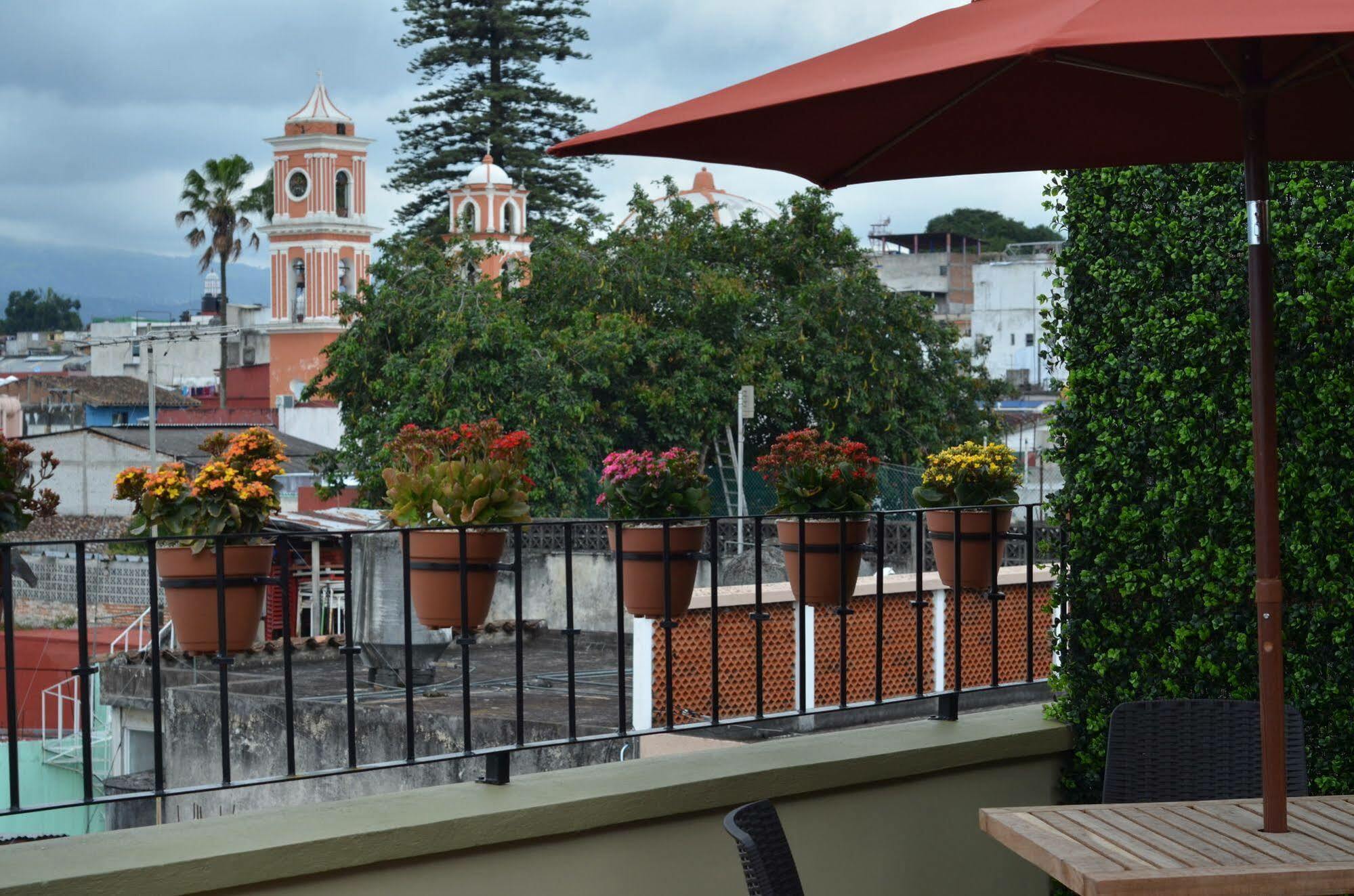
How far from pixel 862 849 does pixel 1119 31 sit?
89.2 inches

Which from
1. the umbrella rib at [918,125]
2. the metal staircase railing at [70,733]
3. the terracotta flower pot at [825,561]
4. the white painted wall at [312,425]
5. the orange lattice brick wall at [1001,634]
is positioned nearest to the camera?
the umbrella rib at [918,125]

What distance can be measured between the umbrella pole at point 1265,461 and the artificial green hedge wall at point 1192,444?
98 cm

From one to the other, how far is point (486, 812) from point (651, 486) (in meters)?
1.39

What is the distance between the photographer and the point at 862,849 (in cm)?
371

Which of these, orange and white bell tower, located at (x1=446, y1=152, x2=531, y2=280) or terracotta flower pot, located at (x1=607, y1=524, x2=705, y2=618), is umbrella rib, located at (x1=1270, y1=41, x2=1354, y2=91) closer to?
terracotta flower pot, located at (x1=607, y1=524, x2=705, y2=618)

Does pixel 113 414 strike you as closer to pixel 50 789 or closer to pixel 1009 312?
pixel 1009 312

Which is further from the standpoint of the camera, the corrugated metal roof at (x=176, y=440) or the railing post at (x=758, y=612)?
the corrugated metal roof at (x=176, y=440)

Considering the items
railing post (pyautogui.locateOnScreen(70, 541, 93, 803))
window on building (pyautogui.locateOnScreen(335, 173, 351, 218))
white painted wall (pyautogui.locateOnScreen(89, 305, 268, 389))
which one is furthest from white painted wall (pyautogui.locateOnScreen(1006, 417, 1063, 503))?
white painted wall (pyautogui.locateOnScreen(89, 305, 268, 389))

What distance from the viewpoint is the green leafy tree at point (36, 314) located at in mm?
108938

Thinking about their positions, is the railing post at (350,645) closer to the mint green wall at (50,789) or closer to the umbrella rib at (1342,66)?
the umbrella rib at (1342,66)

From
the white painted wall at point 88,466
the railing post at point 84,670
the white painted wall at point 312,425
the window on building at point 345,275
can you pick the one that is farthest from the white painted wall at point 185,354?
the railing post at point 84,670

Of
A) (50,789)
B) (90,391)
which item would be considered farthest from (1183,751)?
(90,391)

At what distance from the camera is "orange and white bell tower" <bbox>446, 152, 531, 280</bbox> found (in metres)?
40.6

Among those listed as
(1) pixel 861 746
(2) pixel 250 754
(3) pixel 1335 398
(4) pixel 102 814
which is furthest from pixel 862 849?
(4) pixel 102 814
